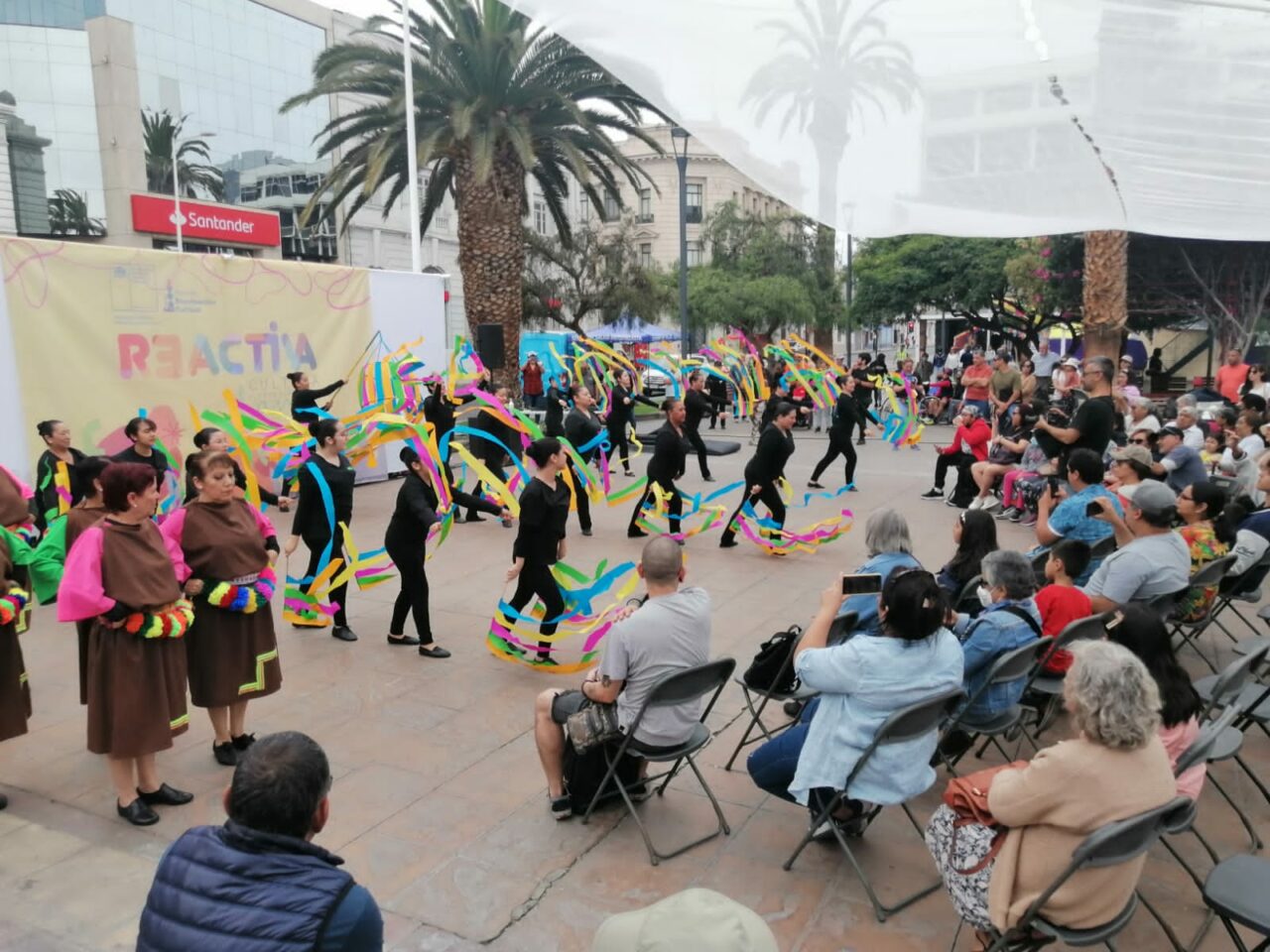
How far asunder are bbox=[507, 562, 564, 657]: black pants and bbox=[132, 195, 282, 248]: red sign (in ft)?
107

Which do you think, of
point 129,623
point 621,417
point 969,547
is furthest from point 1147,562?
point 621,417

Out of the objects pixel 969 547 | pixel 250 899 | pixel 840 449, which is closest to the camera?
pixel 250 899

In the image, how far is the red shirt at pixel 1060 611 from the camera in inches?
184

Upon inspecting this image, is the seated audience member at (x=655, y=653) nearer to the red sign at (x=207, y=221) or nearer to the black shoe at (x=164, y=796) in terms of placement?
the black shoe at (x=164, y=796)

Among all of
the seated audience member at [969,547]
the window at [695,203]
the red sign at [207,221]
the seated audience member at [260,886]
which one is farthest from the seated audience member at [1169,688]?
the window at [695,203]

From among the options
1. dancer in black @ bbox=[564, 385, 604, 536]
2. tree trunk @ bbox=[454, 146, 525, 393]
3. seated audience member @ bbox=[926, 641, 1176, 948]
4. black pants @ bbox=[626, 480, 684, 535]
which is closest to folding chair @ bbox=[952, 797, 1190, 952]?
seated audience member @ bbox=[926, 641, 1176, 948]

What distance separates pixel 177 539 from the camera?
468 cm

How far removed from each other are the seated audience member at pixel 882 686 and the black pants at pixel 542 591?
2.89 metres

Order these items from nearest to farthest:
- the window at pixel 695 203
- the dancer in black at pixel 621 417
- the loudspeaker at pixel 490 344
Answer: the dancer in black at pixel 621 417 → the loudspeaker at pixel 490 344 → the window at pixel 695 203

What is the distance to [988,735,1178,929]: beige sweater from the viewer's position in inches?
109

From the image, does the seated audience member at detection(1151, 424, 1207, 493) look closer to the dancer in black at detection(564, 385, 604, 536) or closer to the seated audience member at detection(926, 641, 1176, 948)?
the dancer in black at detection(564, 385, 604, 536)

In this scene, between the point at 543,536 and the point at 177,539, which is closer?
the point at 177,539

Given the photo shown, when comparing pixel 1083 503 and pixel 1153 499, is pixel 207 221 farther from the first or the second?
pixel 1153 499

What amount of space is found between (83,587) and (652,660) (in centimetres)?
247
